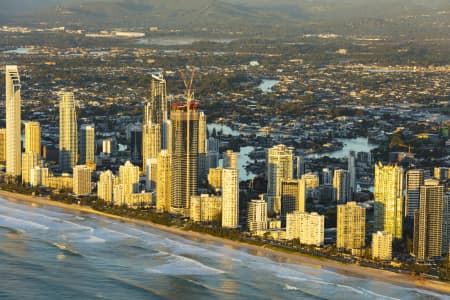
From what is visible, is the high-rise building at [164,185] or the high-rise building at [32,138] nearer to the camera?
the high-rise building at [164,185]

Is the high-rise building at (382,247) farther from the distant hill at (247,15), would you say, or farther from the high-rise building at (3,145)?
the distant hill at (247,15)

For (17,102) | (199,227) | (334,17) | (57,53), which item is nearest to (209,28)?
(334,17)

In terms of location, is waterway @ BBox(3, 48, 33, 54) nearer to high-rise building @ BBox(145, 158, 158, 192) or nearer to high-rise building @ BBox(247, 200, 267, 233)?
high-rise building @ BBox(145, 158, 158, 192)

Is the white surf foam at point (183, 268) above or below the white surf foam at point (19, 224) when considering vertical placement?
below

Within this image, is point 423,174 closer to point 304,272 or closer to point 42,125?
point 304,272

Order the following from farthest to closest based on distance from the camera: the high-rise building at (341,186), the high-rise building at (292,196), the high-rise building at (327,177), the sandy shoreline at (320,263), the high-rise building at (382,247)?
the high-rise building at (327,177), the high-rise building at (341,186), the high-rise building at (292,196), the high-rise building at (382,247), the sandy shoreline at (320,263)

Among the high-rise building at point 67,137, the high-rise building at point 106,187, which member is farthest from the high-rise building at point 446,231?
the high-rise building at point 67,137

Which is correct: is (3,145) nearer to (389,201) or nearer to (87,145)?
(87,145)
